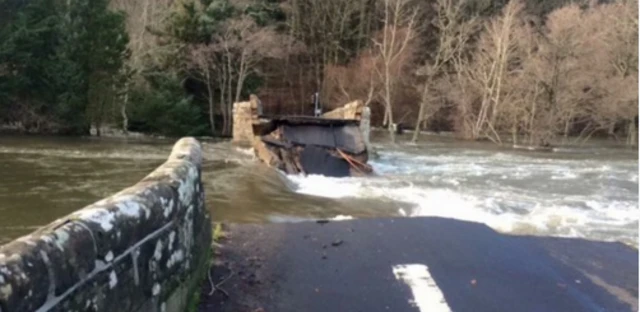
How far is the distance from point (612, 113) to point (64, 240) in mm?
37266

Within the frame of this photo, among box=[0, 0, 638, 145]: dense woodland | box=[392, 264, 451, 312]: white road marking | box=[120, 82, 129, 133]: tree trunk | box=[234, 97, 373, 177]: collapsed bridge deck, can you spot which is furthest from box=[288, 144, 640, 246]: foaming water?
box=[120, 82, 129, 133]: tree trunk

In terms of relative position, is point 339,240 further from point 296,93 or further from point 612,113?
point 296,93

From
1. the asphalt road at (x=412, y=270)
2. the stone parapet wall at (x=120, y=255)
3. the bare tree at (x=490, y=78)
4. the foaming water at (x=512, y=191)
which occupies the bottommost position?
the foaming water at (x=512, y=191)

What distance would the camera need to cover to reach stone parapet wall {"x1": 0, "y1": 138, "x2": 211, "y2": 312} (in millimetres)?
2459

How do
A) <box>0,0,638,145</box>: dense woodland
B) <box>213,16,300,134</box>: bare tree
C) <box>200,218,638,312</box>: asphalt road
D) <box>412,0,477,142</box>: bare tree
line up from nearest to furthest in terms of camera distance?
<box>200,218,638,312</box>: asphalt road
<box>0,0,638,145</box>: dense woodland
<box>213,16,300,134</box>: bare tree
<box>412,0,477,142</box>: bare tree

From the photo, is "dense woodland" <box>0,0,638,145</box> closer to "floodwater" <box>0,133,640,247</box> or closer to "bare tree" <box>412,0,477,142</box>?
"bare tree" <box>412,0,477,142</box>

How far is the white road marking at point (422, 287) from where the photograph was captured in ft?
16.3

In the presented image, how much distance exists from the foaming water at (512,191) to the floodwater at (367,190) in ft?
0.09

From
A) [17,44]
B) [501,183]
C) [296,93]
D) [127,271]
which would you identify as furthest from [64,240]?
[296,93]

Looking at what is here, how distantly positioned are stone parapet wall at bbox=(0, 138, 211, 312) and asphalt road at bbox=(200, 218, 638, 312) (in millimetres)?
620

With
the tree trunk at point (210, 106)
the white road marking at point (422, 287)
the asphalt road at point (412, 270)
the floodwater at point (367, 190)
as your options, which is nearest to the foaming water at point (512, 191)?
the floodwater at point (367, 190)

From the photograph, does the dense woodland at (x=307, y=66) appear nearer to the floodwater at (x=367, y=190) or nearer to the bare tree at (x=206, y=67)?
the bare tree at (x=206, y=67)

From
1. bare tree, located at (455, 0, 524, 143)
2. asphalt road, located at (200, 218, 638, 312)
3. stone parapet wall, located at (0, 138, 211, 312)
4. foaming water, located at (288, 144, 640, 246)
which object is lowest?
foaming water, located at (288, 144, 640, 246)

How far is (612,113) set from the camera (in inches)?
1395
